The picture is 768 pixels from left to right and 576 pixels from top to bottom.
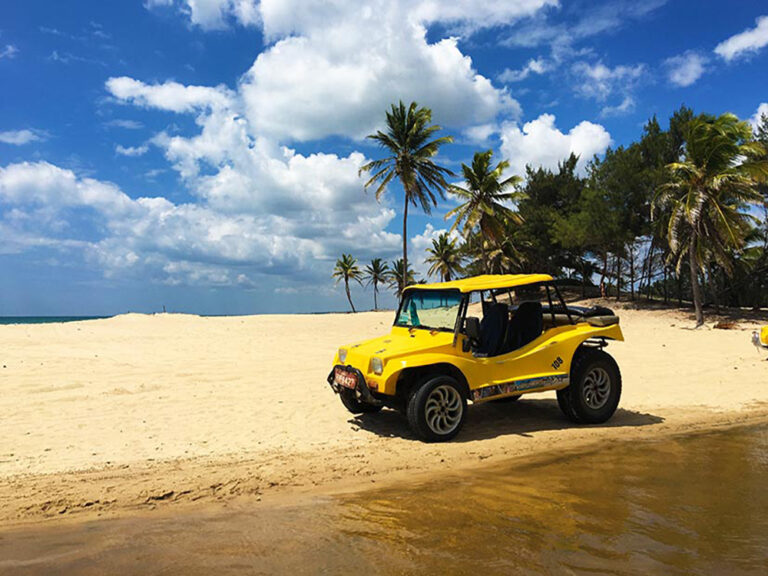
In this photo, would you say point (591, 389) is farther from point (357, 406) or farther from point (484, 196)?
point (484, 196)

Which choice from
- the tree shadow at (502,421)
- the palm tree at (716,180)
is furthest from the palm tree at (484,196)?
the tree shadow at (502,421)

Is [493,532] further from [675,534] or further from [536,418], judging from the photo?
[536,418]

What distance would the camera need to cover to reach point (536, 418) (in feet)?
26.4

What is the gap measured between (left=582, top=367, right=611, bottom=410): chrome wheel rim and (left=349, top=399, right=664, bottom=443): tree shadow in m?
0.34

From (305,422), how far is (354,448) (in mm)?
1505

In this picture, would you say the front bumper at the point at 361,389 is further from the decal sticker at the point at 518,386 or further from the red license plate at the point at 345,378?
the decal sticker at the point at 518,386

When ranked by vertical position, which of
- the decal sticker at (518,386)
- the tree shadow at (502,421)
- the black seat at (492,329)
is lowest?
the tree shadow at (502,421)

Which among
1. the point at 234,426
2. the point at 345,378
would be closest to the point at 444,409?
the point at 345,378

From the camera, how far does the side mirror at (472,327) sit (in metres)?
6.65

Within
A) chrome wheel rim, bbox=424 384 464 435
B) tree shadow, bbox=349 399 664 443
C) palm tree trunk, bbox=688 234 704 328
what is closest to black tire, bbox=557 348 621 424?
tree shadow, bbox=349 399 664 443

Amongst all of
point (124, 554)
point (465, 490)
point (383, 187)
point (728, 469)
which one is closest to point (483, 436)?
point (465, 490)

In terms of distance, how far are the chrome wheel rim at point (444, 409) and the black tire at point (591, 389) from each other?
6.46 feet

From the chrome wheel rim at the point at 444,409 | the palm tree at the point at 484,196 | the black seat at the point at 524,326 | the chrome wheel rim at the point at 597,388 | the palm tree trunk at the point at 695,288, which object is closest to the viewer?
the chrome wheel rim at the point at 444,409

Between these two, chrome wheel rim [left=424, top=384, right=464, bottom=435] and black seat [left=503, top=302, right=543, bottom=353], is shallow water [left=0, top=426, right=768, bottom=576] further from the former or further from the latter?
black seat [left=503, top=302, right=543, bottom=353]
